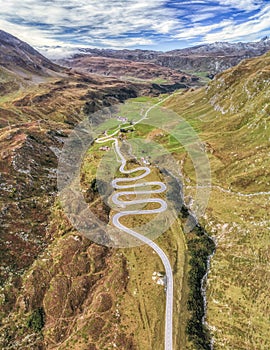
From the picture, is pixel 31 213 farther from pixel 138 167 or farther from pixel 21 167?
pixel 138 167

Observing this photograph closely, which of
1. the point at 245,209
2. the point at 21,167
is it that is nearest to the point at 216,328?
the point at 245,209

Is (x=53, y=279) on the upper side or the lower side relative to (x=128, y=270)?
lower

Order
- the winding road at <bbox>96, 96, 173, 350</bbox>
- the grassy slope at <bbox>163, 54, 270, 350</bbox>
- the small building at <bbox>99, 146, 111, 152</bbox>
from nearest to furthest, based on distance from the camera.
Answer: the grassy slope at <bbox>163, 54, 270, 350</bbox> < the winding road at <bbox>96, 96, 173, 350</bbox> < the small building at <bbox>99, 146, 111, 152</bbox>

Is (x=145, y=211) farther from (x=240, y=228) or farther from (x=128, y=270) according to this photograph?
(x=240, y=228)

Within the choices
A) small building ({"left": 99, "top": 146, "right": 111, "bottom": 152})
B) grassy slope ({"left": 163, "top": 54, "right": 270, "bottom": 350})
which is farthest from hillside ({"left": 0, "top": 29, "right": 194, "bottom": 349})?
small building ({"left": 99, "top": 146, "right": 111, "bottom": 152})

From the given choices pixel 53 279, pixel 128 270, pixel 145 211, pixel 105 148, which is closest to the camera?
pixel 53 279

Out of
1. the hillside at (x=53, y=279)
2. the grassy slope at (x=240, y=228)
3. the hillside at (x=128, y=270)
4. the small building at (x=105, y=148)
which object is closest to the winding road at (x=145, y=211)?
the hillside at (x=128, y=270)

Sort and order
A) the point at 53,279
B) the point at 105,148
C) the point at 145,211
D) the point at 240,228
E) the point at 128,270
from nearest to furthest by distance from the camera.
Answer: the point at 53,279 < the point at 128,270 < the point at 240,228 < the point at 145,211 < the point at 105,148

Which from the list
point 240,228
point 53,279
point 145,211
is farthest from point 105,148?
point 53,279

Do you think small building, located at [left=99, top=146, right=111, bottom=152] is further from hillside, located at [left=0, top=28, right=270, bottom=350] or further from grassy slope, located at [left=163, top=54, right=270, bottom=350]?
grassy slope, located at [left=163, top=54, right=270, bottom=350]
